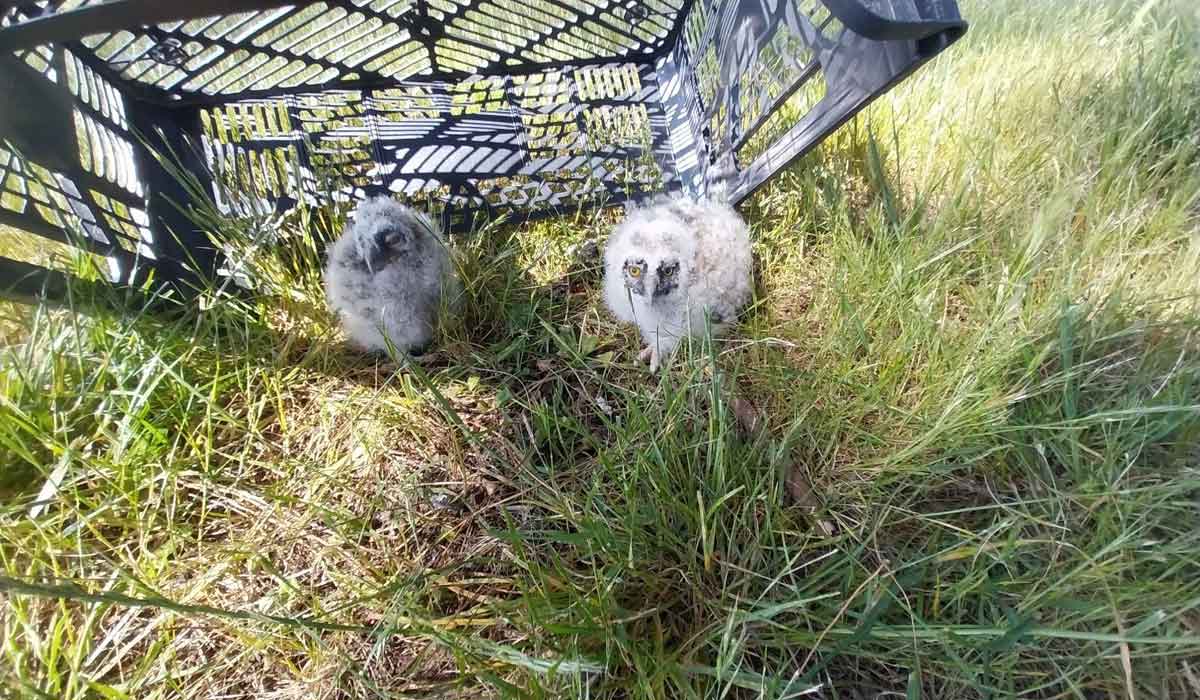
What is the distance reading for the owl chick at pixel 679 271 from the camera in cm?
139

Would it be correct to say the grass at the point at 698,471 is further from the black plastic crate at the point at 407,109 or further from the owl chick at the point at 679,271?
the black plastic crate at the point at 407,109

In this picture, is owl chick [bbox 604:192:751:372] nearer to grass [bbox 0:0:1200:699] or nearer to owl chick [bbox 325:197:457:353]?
grass [bbox 0:0:1200:699]

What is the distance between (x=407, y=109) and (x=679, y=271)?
105 cm

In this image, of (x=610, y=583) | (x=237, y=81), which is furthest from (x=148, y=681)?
(x=237, y=81)

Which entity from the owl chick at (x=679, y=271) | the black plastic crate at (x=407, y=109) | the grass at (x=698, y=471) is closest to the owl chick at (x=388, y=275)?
the grass at (x=698, y=471)

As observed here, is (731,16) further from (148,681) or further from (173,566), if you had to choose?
(148,681)

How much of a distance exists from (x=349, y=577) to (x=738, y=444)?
810 mm

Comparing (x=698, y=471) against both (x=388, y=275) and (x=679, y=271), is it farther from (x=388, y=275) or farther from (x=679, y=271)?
(x=388, y=275)

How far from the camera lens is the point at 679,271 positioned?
141cm

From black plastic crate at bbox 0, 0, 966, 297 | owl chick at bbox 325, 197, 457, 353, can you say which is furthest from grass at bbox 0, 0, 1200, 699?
black plastic crate at bbox 0, 0, 966, 297

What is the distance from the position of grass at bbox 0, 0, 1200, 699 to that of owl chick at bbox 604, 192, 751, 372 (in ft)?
0.34

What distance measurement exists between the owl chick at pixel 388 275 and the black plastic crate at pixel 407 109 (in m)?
0.24

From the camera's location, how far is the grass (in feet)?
3.13

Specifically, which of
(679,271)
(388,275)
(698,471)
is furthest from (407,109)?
(698,471)
